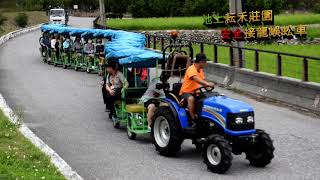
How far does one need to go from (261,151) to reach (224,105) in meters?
1.04

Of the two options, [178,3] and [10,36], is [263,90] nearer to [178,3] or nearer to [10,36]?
[10,36]

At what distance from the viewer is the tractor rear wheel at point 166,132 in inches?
428

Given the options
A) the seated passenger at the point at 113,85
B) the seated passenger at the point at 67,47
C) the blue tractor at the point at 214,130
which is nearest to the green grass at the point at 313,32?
the seated passenger at the point at 67,47

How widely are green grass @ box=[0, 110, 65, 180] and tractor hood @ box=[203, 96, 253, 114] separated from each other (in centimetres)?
284

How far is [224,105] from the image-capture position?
32.6 feet

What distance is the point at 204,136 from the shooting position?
426 inches

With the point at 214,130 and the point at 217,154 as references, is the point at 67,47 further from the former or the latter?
the point at 217,154

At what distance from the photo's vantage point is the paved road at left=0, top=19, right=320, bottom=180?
33.2ft

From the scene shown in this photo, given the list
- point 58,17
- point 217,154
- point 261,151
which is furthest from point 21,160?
point 58,17

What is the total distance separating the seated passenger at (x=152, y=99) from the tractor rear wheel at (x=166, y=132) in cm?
50

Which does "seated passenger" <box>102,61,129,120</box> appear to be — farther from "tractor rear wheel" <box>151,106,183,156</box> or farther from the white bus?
the white bus

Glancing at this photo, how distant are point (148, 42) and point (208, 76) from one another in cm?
987

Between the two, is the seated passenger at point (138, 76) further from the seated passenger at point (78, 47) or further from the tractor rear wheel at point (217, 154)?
the seated passenger at point (78, 47)

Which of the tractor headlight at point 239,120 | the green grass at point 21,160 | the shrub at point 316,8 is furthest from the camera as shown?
the shrub at point 316,8
